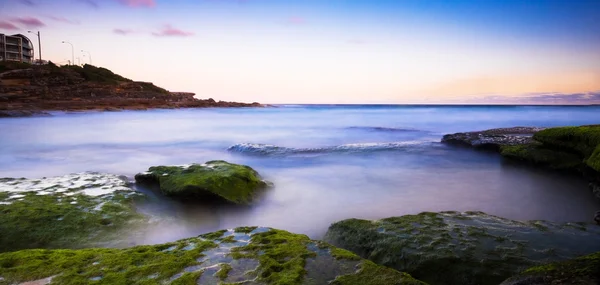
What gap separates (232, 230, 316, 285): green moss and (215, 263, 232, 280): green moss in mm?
202

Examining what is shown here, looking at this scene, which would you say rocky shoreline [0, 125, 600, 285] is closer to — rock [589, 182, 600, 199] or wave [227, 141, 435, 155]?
rock [589, 182, 600, 199]

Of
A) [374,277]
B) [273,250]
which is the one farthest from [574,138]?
[273,250]

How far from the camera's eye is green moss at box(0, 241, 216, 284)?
9.80ft

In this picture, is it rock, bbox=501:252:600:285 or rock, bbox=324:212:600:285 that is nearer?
rock, bbox=501:252:600:285

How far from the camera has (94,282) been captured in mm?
2912

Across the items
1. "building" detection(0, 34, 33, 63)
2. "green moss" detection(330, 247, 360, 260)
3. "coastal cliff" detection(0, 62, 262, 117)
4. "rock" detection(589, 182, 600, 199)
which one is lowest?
"rock" detection(589, 182, 600, 199)

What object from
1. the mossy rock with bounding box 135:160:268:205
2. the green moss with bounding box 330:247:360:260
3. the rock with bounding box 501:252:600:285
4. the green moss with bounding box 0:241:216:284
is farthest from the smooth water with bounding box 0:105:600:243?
the rock with bounding box 501:252:600:285

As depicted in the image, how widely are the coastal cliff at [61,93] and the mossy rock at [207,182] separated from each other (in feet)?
126

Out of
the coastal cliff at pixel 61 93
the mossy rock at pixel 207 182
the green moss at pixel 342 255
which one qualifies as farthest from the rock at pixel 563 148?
the coastal cliff at pixel 61 93

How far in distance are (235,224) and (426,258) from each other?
3.53 metres

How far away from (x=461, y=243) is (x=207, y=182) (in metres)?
4.83

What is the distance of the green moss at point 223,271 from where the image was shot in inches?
117

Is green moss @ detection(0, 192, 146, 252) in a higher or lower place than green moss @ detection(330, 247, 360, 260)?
lower

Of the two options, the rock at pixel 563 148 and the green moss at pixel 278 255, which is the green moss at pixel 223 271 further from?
the rock at pixel 563 148
